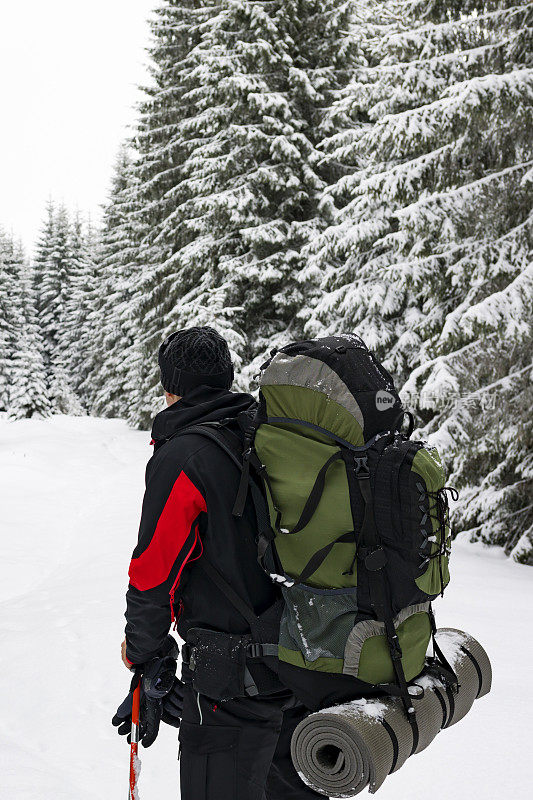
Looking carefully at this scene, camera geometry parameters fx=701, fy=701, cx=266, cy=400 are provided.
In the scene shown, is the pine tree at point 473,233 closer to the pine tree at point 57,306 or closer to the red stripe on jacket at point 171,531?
the red stripe on jacket at point 171,531

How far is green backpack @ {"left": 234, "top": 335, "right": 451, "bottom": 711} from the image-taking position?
2.09 meters

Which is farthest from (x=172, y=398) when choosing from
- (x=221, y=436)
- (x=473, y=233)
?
(x=473, y=233)

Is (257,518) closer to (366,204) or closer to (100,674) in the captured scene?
(100,674)

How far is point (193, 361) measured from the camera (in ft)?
8.43

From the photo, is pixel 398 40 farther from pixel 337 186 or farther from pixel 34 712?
pixel 34 712

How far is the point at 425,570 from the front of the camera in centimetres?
211

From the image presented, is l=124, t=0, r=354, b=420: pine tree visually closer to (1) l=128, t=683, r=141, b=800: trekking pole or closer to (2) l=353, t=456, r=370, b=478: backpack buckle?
(1) l=128, t=683, r=141, b=800: trekking pole

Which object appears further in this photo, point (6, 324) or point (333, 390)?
point (6, 324)

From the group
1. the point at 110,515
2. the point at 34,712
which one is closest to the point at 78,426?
the point at 110,515

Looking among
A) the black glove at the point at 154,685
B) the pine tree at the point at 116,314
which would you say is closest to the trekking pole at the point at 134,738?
the black glove at the point at 154,685

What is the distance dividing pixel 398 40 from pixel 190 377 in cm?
826

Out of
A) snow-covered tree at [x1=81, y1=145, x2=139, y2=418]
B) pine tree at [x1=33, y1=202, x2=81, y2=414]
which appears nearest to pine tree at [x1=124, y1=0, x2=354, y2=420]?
snow-covered tree at [x1=81, y1=145, x2=139, y2=418]

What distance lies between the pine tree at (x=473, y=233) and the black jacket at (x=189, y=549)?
5.68 m

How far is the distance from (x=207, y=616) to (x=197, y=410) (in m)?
0.72
